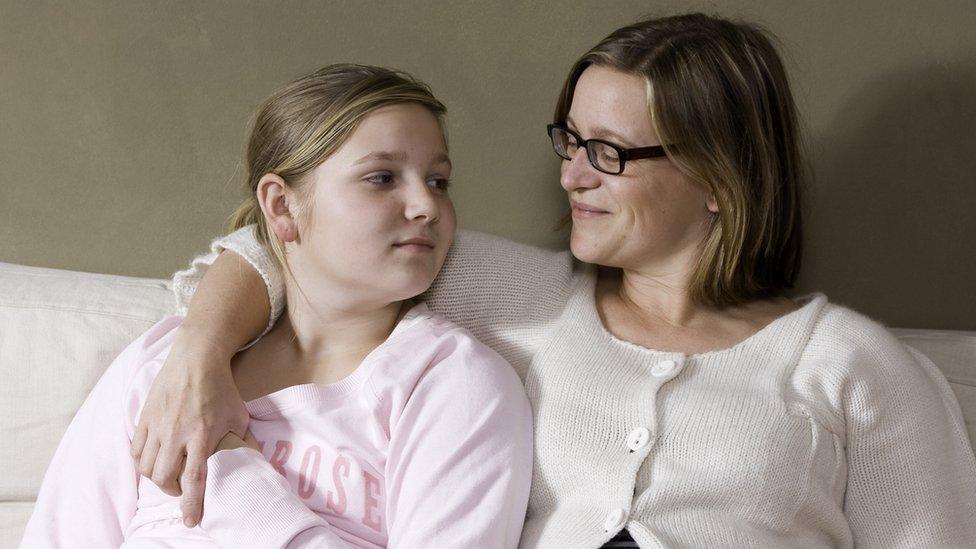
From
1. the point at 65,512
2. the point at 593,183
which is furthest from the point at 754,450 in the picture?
the point at 65,512

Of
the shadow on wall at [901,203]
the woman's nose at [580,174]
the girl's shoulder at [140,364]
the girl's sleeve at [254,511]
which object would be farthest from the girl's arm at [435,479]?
the shadow on wall at [901,203]

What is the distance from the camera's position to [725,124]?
5.09 ft

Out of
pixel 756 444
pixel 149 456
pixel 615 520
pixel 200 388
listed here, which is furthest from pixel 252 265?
pixel 756 444

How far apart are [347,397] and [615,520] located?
46cm

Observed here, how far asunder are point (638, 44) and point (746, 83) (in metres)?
0.20

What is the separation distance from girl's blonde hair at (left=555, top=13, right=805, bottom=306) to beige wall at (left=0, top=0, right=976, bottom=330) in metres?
0.25

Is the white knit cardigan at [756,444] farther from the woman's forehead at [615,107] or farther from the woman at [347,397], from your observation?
the woman's forehead at [615,107]

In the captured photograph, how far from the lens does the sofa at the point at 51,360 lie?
1.68 m

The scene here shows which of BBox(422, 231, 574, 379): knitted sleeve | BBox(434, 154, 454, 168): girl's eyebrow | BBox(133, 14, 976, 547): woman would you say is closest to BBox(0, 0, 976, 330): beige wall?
BBox(133, 14, 976, 547): woman

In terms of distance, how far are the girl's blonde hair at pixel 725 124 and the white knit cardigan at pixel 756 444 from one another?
147 millimetres

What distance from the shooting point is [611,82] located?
1548mm

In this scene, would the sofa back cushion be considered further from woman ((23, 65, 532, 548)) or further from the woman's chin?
the woman's chin

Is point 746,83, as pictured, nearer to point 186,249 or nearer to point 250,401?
point 250,401

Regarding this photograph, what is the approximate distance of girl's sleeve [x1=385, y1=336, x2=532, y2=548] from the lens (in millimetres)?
1305
